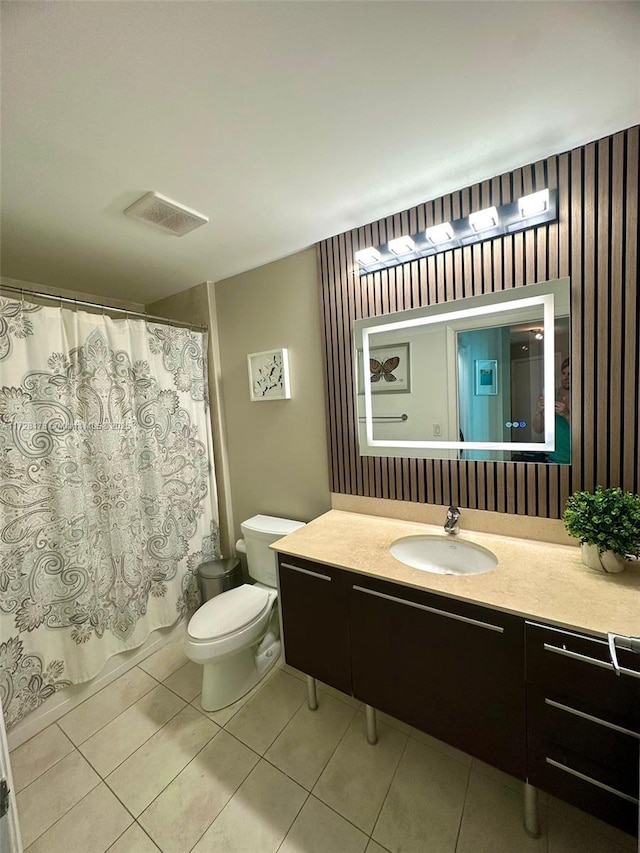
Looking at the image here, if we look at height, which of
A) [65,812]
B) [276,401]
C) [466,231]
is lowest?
[65,812]

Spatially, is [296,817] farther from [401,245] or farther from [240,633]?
[401,245]

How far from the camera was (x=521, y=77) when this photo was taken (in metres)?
0.92

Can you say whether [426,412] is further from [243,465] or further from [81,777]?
[81,777]

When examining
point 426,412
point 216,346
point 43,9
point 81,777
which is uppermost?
point 43,9

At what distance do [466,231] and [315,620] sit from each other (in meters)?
1.81

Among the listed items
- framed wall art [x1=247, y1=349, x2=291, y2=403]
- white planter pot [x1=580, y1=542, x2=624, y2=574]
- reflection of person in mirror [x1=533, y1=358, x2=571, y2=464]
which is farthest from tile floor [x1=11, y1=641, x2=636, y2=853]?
framed wall art [x1=247, y1=349, x2=291, y2=403]

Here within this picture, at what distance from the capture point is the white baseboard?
5.03ft

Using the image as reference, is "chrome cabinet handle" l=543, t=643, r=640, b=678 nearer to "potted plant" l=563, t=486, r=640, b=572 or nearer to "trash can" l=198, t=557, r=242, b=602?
"potted plant" l=563, t=486, r=640, b=572

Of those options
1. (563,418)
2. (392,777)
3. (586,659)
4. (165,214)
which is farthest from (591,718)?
(165,214)

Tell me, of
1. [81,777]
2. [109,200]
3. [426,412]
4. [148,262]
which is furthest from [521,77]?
[81,777]

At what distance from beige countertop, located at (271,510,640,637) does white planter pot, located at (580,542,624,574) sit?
0.07 ft

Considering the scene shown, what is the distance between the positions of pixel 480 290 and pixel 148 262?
73.3 inches

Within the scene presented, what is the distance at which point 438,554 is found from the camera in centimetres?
151

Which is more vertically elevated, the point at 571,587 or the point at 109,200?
the point at 109,200
